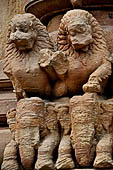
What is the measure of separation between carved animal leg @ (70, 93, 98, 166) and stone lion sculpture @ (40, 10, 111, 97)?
122 mm

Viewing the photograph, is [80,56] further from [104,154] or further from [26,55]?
[104,154]

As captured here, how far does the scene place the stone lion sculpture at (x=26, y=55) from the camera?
3.63 metres

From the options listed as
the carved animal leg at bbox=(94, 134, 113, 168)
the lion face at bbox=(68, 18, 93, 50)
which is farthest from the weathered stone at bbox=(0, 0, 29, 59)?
the carved animal leg at bbox=(94, 134, 113, 168)

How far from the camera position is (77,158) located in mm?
3377

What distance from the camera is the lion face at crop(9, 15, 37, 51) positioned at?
3.62 metres

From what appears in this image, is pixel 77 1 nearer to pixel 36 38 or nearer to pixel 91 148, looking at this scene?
pixel 36 38

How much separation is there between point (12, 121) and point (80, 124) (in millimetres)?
487

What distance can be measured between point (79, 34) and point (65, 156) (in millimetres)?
700

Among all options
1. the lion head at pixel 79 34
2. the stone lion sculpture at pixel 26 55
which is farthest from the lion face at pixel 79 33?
the stone lion sculpture at pixel 26 55

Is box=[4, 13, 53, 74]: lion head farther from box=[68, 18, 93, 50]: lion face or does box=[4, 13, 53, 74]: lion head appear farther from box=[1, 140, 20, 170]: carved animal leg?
box=[1, 140, 20, 170]: carved animal leg

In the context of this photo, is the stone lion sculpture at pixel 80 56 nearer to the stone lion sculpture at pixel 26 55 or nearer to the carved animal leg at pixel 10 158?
the stone lion sculpture at pixel 26 55

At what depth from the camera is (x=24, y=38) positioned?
3621 millimetres

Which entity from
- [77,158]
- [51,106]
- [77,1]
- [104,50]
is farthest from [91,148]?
[77,1]

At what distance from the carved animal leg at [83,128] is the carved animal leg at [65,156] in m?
A: 0.04
